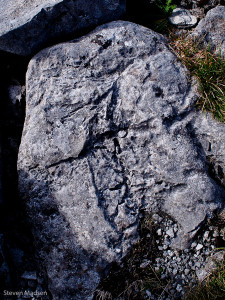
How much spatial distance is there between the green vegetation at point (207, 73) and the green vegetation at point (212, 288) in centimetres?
188

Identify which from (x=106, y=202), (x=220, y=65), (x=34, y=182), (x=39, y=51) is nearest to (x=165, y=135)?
(x=106, y=202)

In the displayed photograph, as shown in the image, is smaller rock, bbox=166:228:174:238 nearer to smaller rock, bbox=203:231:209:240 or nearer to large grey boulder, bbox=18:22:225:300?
large grey boulder, bbox=18:22:225:300

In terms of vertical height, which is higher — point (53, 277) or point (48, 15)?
point (48, 15)

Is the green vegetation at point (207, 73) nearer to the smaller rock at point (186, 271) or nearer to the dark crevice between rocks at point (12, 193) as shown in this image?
the smaller rock at point (186, 271)

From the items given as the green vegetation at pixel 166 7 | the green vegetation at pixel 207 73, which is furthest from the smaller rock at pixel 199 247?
the green vegetation at pixel 166 7

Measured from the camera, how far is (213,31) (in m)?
3.85

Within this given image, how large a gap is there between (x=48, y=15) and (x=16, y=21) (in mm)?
444

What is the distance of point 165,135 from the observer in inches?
125

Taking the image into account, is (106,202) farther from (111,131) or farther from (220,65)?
(220,65)

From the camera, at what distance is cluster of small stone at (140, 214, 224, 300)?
3113 millimetres

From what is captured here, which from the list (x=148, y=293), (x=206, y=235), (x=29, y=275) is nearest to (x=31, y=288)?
(x=29, y=275)

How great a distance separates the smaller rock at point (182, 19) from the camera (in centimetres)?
425

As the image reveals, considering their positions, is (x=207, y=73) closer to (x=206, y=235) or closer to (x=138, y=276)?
(x=206, y=235)

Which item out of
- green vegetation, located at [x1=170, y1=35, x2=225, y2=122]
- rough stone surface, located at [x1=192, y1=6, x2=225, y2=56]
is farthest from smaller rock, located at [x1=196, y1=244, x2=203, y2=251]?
rough stone surface, located at [x1=192, y1=6, x2=225, y2=56]
